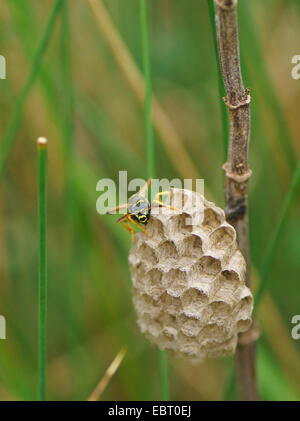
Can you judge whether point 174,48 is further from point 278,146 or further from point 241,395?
point 241,395

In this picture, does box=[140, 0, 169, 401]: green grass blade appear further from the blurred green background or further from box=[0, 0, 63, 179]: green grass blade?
the blurred green background

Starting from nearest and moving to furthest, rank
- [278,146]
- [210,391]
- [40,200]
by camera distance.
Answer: [40,200]
[278,146]
[210,391]

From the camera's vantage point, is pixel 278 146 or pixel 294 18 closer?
Answer: pixel 278 146

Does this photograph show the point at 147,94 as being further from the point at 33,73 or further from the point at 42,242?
the point at 42,242

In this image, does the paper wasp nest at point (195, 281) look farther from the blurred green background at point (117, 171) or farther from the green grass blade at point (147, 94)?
the blurred green background at point (117, 171)

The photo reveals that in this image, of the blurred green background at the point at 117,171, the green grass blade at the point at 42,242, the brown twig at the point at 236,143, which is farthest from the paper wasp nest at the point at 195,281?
the blurred green background at the point at 117,171

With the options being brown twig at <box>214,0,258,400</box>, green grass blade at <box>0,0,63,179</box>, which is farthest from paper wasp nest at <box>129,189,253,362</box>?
green grass blade at <box>0,0,63,179</box>

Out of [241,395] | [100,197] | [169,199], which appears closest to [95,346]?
→ [100,197]
